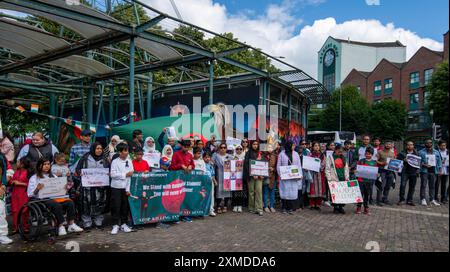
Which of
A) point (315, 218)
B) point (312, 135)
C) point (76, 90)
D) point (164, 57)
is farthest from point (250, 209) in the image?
point (312, 135)

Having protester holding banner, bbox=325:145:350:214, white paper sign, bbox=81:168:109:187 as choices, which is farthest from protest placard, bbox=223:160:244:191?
white paper sign, bbox=81:168:109:187

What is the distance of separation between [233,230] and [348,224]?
8.37 feet

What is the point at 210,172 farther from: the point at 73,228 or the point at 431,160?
the point at 431,160

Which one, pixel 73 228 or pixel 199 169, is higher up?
pixel 199 169

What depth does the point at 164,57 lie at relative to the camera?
41.0ft

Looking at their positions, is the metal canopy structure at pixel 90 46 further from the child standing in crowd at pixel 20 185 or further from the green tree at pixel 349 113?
the green tree at pixel 349 113

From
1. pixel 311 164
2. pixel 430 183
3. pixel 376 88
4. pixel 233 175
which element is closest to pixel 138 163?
pixel 233 175

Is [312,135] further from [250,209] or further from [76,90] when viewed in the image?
[250,209]

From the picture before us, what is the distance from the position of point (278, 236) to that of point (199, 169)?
2.55 metres

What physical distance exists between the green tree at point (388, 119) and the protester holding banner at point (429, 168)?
29503 mm

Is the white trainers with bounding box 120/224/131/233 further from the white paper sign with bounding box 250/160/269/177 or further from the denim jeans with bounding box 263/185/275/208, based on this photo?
the denim jeans with bounding box 263/185/275/208

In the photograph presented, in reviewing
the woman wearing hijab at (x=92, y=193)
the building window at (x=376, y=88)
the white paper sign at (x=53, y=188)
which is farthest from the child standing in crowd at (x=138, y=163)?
the building window at (x=376, y=88)

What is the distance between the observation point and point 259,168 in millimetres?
8531

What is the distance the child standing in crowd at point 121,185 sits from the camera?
21.6 feet
